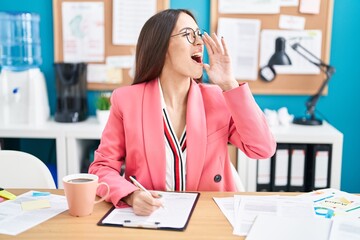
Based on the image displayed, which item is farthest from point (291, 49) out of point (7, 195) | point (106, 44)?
point (7, 195)

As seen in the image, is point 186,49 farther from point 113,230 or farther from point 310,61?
point 310,61

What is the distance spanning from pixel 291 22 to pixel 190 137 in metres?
1.67

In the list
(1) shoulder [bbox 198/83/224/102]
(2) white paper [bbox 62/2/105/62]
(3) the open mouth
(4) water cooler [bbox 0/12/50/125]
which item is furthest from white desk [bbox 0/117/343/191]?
(3) the open mouth

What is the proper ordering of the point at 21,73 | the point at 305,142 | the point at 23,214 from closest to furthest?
the point at 23,214 < the point at 305,142 < the point at 21,73

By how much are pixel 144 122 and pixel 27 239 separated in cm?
57

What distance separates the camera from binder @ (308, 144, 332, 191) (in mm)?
2527

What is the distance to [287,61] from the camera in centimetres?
274

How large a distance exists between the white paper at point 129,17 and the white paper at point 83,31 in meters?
0.09

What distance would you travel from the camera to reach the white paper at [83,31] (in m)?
2.93

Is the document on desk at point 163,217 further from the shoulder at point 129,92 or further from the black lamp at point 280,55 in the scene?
the black lamp at point 280,55

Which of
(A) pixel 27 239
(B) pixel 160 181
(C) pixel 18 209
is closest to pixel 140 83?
(B) pixel 160 181

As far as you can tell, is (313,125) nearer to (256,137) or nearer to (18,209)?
(256,137)

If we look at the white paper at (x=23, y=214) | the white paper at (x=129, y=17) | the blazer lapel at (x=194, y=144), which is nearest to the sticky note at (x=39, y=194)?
the white paper at (x=23, y=214)

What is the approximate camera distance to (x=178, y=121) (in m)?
1.56
